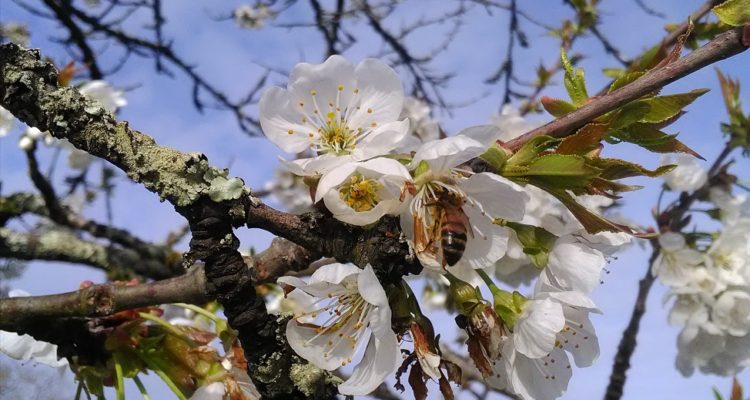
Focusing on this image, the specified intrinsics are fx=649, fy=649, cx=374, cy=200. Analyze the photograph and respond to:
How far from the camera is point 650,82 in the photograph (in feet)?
2.44

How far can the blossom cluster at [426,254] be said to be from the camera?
27.9 inches

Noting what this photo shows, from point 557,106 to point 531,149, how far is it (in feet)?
0.49

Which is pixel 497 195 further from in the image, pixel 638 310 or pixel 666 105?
pixel 638 310

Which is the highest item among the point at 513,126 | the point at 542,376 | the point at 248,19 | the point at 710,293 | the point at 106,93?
the point at 248,19

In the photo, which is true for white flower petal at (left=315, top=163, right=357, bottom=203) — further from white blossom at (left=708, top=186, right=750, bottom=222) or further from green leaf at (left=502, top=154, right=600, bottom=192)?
white blossom at (left=708, top=186, right=750, bottom=222)

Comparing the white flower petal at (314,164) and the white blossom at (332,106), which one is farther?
the white blossom at (332,106)

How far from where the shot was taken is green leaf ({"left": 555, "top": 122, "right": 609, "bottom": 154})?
719 mm

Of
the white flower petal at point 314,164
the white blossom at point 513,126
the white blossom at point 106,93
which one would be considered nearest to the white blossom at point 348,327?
the white flower petal at point 314,164

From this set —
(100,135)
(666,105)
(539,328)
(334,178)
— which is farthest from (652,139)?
(100,135)

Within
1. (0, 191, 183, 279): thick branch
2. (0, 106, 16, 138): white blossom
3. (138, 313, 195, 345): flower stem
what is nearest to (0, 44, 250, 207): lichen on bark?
(138, 313, 195, 345): flower stem

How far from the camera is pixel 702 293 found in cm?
195

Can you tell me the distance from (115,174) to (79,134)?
7.75 ft

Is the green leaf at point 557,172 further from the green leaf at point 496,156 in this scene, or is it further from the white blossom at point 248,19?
the white blossom at point 248,19

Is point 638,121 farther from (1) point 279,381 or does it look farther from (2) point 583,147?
(1) point 279,381
